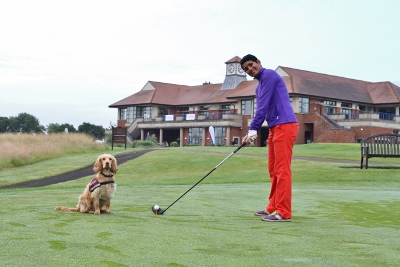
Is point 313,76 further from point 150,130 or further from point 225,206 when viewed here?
point 225,206

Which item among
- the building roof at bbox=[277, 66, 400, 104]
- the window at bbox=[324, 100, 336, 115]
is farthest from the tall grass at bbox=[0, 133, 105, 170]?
the window at bbox=[324, 100, 336, 115]

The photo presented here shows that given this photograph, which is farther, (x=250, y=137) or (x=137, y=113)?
(x=137, y=113)

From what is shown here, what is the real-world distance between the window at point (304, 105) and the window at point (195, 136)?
1578cm

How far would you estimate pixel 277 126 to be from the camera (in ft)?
30.5

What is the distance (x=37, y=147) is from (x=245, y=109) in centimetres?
4119

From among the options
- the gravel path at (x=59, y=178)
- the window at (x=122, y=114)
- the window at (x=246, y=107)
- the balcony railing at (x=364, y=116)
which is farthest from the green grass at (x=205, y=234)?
the window at (x=122, y=114)

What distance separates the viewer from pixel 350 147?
132 feet

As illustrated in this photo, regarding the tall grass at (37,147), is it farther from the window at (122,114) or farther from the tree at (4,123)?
the tree at (4,123)

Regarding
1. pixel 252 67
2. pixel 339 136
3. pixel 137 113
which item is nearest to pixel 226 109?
pixel 137 113

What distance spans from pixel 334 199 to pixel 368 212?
2.64m

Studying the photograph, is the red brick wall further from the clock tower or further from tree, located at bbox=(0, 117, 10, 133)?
tree, located at bbox=(0, 117, 10, 133)

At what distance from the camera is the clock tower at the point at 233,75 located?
87.5 meters

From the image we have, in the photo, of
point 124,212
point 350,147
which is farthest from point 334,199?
point 350,147

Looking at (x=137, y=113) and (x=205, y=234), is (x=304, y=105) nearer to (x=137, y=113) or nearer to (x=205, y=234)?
(x=137, y=113)
